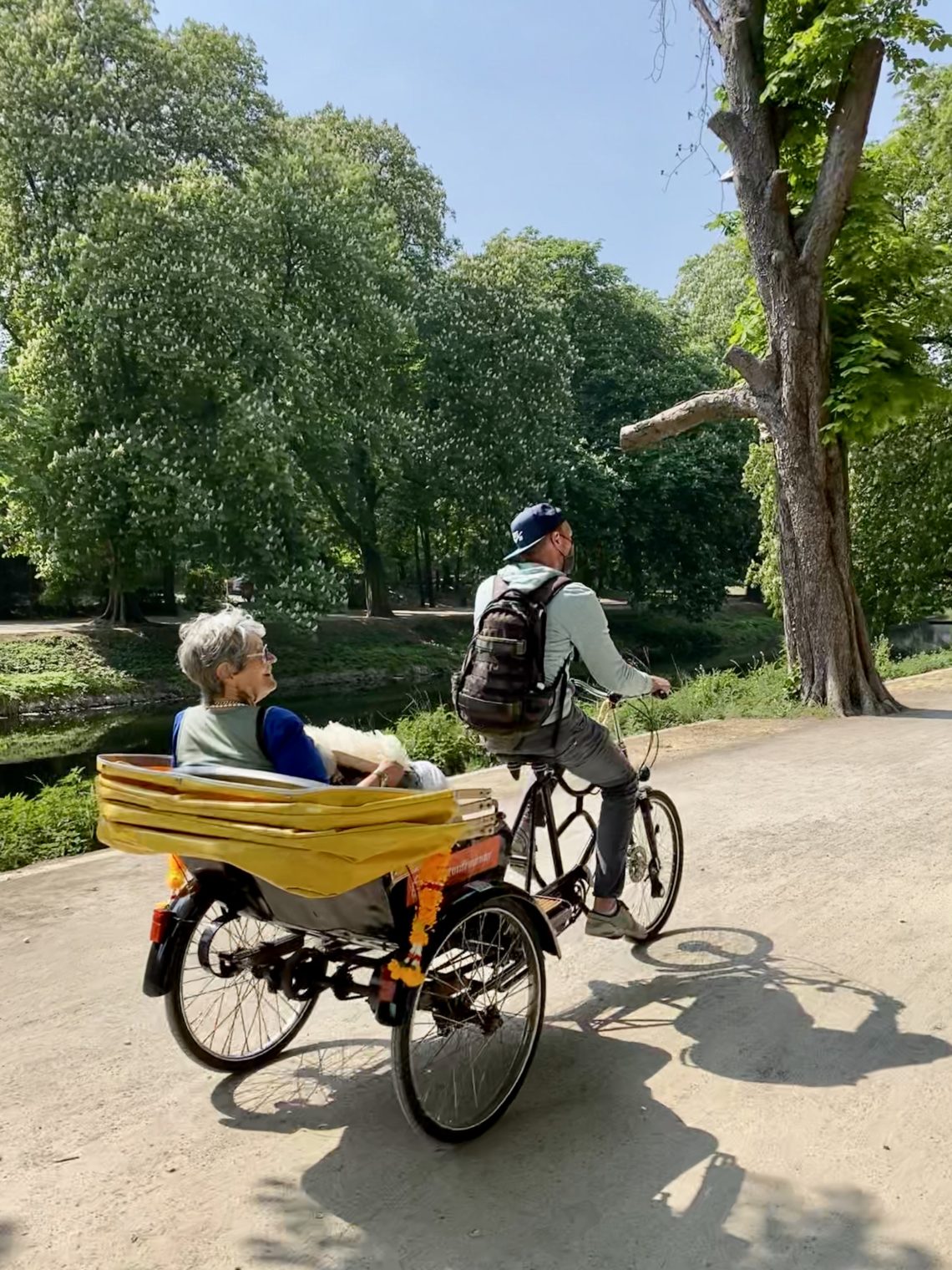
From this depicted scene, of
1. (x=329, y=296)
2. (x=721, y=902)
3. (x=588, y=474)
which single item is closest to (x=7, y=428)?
(x=329, y=296)

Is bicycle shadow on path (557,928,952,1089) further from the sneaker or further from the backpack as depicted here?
the backpack

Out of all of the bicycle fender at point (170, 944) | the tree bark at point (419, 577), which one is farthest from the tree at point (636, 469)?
the bicycle fender at point (170, 944)

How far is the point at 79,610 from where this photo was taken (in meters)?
33.2

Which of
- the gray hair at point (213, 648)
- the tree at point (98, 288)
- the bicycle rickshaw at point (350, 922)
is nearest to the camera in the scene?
the bicycle rickshaw at point (350, 922)

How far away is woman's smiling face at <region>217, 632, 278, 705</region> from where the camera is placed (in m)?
3.30

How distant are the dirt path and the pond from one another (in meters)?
8.77

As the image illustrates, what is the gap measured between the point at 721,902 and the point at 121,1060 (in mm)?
2987

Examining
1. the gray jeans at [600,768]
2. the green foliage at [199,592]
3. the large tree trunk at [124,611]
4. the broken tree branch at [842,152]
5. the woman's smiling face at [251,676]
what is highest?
the broken tree branch at [842,152]

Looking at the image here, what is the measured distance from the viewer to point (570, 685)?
4082 mm

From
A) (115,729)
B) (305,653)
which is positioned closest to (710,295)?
(305,653)

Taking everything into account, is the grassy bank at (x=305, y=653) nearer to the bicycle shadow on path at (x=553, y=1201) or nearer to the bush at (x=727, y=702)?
the bush at (x=727, y=702)

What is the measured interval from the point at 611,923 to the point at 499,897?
1147 millimetres

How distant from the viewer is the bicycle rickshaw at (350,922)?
2.90 m

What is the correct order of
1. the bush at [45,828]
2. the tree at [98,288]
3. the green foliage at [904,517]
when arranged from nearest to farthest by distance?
1. the bush at [45,828]
2. the green foliage at [904,517]
3. the tree at [98,288]
